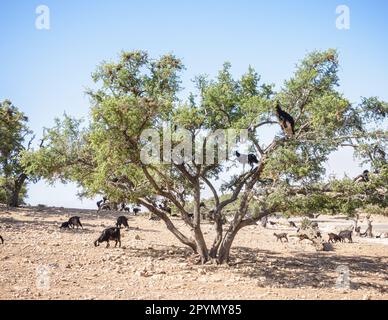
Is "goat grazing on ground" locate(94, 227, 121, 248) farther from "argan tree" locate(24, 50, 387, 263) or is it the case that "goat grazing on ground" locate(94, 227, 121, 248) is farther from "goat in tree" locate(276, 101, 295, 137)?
"goat in tree" locate(276, 101, 295, 137)

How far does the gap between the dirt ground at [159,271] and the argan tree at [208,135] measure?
242cm

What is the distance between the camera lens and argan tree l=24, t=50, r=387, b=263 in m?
13.0

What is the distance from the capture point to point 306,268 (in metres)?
16.5

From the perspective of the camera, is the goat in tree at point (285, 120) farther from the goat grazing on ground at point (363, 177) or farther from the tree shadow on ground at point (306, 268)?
Answer: the tree shadow on ground at point (306, 268)

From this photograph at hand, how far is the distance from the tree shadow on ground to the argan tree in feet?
6.42

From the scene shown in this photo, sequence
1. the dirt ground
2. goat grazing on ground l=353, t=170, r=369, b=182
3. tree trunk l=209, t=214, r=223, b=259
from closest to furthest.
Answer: the dirt ground → goat grazing on ground l=353, t=170, r=369, b=182 → tree trunk l=209, t=214, r=223, b=259

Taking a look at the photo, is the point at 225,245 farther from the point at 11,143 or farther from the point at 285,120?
the point at 11,143

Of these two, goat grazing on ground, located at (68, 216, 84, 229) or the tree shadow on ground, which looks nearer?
the tree shadow on ground

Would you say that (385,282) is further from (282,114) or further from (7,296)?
(7,296)

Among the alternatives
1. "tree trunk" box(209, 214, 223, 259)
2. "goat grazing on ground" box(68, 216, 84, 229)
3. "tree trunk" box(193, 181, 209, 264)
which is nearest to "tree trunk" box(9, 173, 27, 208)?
"goat grazing on ground" box(68, 216, 84, 229)

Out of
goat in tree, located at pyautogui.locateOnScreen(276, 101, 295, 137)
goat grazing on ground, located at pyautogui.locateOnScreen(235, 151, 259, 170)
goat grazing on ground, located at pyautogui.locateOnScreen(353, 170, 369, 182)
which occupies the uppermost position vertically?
goat in tree, located at pyautogui.locateOnScreen(276, 101, 295, 137)

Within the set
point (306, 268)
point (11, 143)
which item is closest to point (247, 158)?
A: point (306, 268)

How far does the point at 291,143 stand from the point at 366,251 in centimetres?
1392

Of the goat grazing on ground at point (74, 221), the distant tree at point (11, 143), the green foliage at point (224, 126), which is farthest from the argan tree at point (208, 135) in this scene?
the distant tree at point (11, 143)
